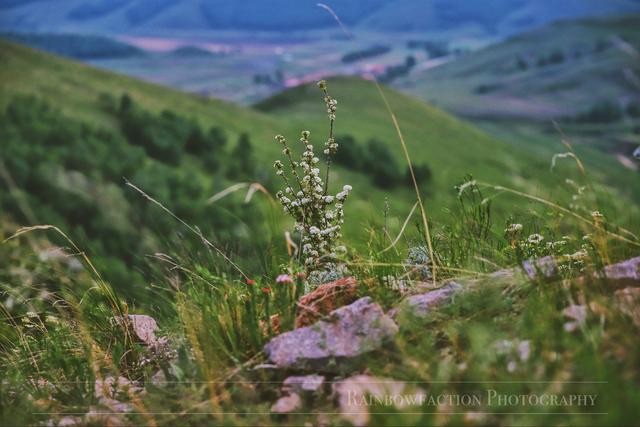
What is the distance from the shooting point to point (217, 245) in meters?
5.26

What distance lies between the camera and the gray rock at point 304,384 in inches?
143

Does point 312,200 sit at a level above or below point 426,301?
above

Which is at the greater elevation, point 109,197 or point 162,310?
point 162,310

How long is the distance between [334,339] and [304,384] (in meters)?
0.35

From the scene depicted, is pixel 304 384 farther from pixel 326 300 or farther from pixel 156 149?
pixel 156 149

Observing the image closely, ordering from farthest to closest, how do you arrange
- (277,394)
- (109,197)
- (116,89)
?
(116,89), (109,197), (277,394)

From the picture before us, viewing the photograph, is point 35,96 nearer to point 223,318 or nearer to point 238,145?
point 238,145

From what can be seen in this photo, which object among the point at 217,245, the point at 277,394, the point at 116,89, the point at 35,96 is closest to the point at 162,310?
the point at 217,245

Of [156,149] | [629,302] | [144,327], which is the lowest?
[156,149]

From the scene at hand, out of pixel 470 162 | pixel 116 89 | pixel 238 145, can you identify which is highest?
pixel 116 89

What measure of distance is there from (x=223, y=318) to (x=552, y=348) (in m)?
2.07

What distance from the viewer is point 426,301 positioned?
13.4 ft


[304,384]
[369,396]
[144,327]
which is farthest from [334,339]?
[144,327]

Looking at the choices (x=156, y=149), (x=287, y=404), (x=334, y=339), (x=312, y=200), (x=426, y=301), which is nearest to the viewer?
(x=287, y=404)
